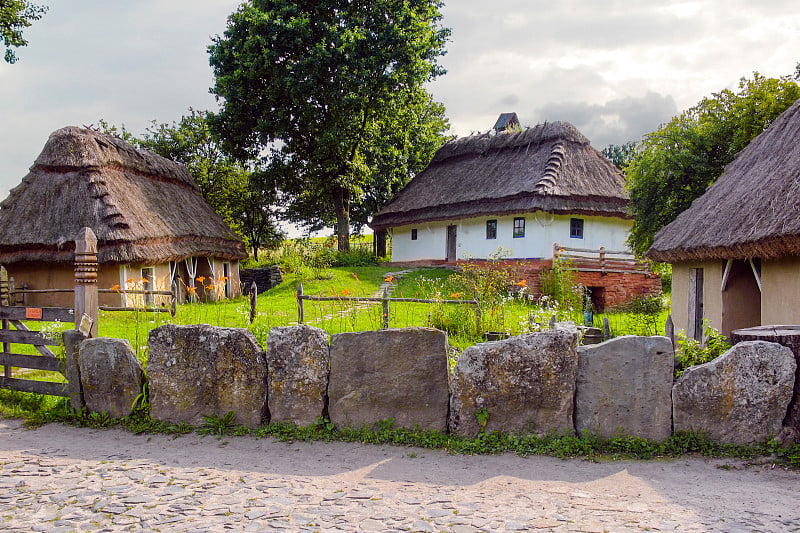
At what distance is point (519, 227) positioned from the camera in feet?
78.2

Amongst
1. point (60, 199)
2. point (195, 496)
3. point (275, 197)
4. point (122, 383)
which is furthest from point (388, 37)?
point (195, 496)

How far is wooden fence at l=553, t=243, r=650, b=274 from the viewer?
843 inches

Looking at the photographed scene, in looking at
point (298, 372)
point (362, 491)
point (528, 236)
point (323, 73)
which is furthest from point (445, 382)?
point (323, 73)

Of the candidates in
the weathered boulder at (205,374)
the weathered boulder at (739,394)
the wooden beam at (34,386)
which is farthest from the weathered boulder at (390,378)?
the wooden beam at (34,386)

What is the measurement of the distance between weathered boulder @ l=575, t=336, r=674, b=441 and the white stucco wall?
57.1ft

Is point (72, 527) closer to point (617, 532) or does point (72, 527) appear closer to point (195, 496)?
point (195, 496)

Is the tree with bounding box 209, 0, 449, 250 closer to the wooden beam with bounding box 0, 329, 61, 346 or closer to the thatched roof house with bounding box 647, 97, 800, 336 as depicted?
the thatched roof house with bounding box 647, 97, 800, 336

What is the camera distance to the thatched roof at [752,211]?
337 inches

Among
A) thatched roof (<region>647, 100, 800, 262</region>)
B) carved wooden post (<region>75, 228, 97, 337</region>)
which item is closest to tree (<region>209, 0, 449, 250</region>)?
thatched roof (<region>647, 100, 800, 262</region>)

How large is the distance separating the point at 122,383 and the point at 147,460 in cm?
158

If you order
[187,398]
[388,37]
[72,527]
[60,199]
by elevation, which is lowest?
[72,527]

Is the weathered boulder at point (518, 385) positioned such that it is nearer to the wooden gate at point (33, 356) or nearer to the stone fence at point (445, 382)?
the stone fence at point (445, 382)

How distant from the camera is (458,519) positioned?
438 cm

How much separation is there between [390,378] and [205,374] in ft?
7.00
